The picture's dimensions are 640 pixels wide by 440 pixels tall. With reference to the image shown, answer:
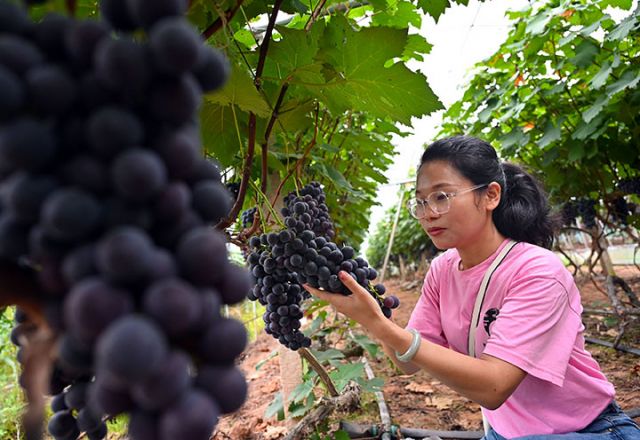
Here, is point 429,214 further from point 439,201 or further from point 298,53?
point 298,53

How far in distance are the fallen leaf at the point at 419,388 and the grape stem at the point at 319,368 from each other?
146cm

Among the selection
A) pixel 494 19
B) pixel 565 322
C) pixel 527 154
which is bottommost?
pixel 565 322

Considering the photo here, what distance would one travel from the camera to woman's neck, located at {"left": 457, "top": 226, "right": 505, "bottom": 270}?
2.00 metres

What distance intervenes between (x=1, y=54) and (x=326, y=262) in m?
1.05

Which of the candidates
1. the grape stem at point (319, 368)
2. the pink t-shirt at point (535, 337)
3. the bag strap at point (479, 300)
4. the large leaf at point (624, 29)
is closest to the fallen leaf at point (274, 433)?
the grape stem at point (319, 368)

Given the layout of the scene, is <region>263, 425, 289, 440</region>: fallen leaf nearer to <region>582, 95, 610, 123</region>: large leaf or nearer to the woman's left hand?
the woman's left hand

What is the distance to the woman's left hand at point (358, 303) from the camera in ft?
4.48

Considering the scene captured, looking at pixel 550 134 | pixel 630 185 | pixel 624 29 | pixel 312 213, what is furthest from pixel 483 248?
pixel 630 185

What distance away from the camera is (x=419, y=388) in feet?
12.7

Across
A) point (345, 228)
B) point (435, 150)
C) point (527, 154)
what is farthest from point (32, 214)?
point (527, 154)

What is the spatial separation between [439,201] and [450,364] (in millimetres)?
675

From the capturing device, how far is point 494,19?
5.86m

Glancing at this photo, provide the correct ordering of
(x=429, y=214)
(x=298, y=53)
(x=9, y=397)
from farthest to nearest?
(x=9, y=397)
(x=429, y=214)
(x=298, y=53)

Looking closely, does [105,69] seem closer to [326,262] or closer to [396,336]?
[326,262]
